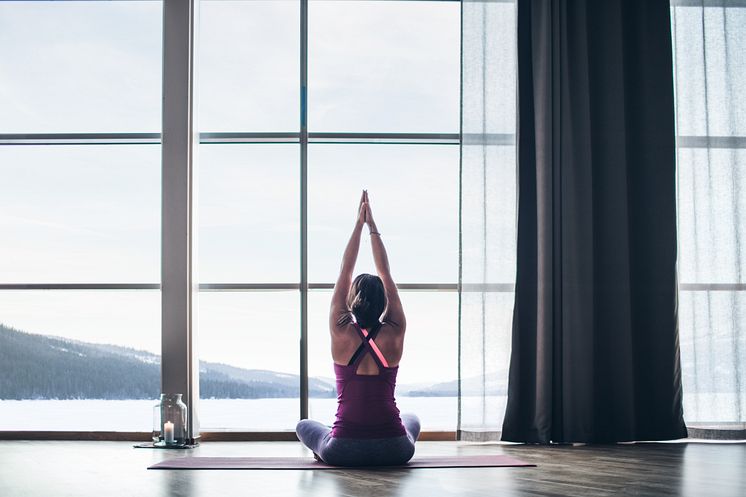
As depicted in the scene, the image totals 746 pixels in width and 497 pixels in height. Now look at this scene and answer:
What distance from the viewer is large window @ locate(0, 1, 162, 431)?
17.6ft

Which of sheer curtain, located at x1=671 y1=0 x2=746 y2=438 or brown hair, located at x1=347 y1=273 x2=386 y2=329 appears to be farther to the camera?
sheer curtain, located at x1=671 y1=0 x2=746 y2=438

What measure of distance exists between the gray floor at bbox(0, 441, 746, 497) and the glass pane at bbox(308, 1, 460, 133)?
7.35 ft

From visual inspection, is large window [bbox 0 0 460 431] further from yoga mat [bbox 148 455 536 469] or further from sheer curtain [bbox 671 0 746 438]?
sheer curtain [bbox 671 0 746 438]

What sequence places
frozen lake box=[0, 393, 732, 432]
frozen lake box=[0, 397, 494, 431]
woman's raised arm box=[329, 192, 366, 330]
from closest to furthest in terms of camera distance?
woman's raised arm box=[329, 192, 366, 330] → frozen lake box=[0, 393, 732, 432] → frozen lake box=[0, 397, 494, 431]

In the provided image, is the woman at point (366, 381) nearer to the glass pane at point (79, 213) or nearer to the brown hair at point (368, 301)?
the brown hair at point (368, 301)

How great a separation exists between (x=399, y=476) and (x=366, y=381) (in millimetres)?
431

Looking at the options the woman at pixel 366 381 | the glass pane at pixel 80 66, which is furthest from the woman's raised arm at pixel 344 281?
the glass pane at pixel 80 66

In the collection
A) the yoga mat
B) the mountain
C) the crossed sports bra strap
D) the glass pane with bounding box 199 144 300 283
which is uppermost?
the glass pane with bounding box 199 144 300 283

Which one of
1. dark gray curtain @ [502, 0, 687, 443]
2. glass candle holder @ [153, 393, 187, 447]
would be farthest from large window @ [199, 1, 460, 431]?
dark gray curtain @ [502, 0, 687, 443]

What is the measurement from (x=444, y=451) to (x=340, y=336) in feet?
3.95

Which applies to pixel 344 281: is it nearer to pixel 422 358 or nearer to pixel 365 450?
pixel 365 450

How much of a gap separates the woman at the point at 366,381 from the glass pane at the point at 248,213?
1785 millimetres

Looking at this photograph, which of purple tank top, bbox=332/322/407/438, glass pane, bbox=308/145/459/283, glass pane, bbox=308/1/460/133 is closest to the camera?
purple tank top, bbox=332/322/407/438

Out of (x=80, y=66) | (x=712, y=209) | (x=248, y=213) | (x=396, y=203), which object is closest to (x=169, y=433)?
(x=248, y=213)
